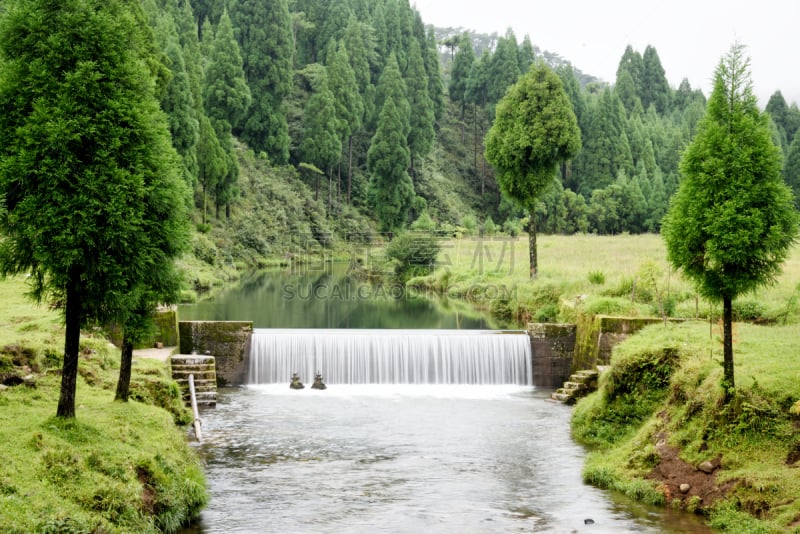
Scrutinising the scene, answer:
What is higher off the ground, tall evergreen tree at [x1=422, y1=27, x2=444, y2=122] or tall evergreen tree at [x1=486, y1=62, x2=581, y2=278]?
tall evergreen tree at [x1=422, y1=27, x2=444, y2=122]

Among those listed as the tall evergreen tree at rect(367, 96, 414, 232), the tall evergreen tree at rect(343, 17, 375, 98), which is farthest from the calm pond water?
Answer: the tall evergreen tree at rect(343, 17, 375, 98)

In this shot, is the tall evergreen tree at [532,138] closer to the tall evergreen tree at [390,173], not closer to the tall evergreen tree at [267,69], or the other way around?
the tall evergreen tree at [390,173]

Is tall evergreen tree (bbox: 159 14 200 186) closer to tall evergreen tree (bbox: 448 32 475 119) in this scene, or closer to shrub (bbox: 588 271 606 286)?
shrub (bbox: 588 271 606 286)

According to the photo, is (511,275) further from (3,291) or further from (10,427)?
(10,427)

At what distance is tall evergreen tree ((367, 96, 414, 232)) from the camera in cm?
6981

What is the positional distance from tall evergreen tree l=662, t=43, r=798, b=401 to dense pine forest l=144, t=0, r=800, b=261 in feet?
121

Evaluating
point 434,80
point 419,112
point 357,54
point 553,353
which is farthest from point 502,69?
point 553,353

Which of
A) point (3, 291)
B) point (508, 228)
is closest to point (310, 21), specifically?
point (508, 228)

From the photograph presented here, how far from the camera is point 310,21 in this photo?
294 ft

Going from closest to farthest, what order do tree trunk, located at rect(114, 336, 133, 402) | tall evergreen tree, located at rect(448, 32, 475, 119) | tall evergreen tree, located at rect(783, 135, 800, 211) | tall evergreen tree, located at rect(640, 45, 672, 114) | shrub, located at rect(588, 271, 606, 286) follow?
1. tree trunk, located at rect(114, 336, 133, 402)
2. shrub, located at rect(588, 271, 606, 286)
3. tall evergreen tree, located at rect(783, 135, 800, 211)
4. tall evergreen tree, located at rect(448, 32, 475, 119)
5. tall evergreen tree, located at rect(640, 45, 672, 114)

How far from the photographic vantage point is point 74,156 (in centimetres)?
1111

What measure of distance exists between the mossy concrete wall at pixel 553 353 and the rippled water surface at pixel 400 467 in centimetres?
178

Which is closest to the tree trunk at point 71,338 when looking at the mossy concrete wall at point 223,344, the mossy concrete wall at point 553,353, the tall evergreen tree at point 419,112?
the mossy concrete wall at point 223,344

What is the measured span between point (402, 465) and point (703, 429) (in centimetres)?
525
